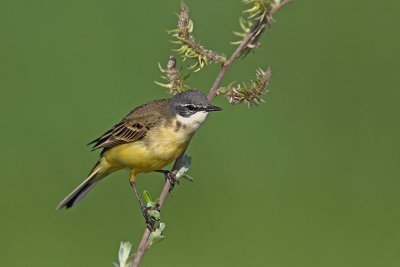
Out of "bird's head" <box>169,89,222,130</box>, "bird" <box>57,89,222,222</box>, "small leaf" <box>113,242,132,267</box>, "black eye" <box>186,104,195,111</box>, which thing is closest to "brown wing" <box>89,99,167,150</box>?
"bird" <box>57,89,222,222</box>

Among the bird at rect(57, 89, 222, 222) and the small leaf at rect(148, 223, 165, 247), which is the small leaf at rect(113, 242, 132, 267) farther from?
the bird at rect(57, 89, 222, 222)

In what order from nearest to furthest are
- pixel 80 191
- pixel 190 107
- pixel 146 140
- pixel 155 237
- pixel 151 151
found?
pixel 155 237
pixel 190 107
pixel 151 151
pixel 146 140
pixel 80 191

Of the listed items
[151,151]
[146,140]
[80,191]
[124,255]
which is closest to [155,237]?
[124,255]

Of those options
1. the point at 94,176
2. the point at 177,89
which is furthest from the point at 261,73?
the point at 94,176

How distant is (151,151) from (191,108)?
0.51 meters

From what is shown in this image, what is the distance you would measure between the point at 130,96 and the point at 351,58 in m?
2.73

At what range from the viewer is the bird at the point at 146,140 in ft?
16.5

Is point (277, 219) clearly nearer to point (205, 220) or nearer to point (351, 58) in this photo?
point (205, 220)

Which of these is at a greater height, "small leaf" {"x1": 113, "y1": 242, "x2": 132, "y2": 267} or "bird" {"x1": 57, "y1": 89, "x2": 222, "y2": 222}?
"bird" {"x1": 57, "y1": 89, "x2": 222, "y2": 222}

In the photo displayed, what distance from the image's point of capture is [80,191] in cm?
560

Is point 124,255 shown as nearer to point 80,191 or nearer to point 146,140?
point 146,140

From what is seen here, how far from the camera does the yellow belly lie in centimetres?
503

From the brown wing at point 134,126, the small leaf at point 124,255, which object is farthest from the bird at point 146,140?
the small leaf at point 124,255

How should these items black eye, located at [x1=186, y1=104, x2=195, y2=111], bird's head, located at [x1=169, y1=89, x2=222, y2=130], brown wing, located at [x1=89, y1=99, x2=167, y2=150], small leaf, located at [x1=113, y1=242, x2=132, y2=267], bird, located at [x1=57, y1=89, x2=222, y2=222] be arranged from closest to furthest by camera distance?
small leaf, located at [x1=113, y1=242, x2=132, y2=267] → bird's head, located at [x1=169, y1=89, x2=222, y2=130] → black eye, located at [x1=186, y1=104, x2=195, y2=111] → bird, located at [x1=57, y1=89, x2=222, y2=222] → brown wing, located at [x1=89, y1=99, x2=167, y2=150]
